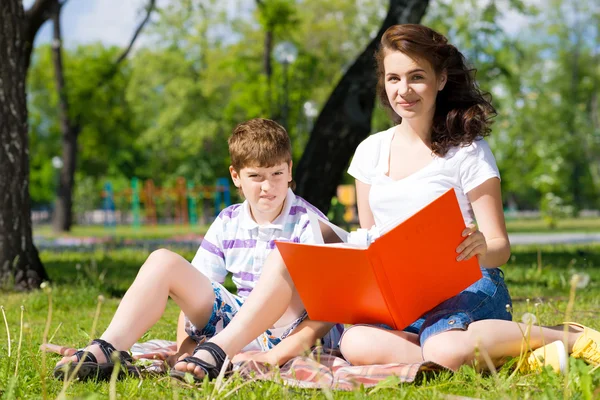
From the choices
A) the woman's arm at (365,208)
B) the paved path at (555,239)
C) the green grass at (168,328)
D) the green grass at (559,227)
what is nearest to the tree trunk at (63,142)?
the green grass at (168,328)

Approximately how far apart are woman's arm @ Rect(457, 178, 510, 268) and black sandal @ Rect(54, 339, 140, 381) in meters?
1.30

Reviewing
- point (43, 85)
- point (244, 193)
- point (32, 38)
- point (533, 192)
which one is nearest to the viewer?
point (244, 193)

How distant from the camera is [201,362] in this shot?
8.39 ft

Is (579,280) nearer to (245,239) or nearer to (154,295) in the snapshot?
(245,239)

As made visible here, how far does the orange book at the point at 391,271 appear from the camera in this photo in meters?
2.47

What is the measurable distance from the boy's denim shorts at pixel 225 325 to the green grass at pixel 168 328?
0.41 metres

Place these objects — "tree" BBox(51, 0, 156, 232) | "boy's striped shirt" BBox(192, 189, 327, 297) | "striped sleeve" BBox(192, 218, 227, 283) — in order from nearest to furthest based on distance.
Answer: "boy's striped shirt" BBox(192, 189, 327, 297) → "striped sleeve" BBox(192, 218, 227, 283) → "tree" BBox(51, 0, 156, 232)

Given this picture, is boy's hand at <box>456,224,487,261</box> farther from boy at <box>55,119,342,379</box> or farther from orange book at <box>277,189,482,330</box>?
boy at <box>55,119,342,379</box>

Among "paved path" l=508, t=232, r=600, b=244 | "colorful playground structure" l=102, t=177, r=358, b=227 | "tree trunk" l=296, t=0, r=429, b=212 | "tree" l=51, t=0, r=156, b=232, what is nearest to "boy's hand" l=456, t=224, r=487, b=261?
"tree trunk" l=296, t=0, r=429, b=212

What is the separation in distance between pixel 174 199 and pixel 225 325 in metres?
29.7

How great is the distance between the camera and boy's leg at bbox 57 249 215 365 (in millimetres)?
2785

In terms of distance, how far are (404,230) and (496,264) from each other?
→ 1.86 ft

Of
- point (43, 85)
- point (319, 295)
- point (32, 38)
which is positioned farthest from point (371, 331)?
point (43, 85)

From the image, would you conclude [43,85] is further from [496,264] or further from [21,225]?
[496,264]
